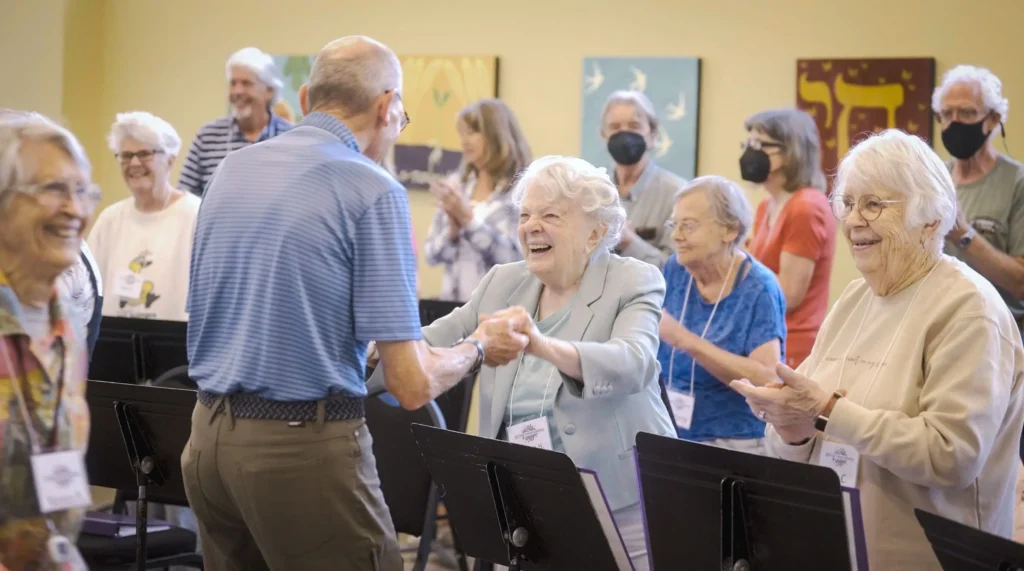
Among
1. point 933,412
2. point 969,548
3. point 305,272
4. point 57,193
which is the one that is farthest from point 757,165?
point 57,193

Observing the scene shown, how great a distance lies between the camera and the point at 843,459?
8.22 feet

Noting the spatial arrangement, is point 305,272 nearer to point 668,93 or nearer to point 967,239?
point 967,239

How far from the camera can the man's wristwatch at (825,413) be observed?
7.93ft

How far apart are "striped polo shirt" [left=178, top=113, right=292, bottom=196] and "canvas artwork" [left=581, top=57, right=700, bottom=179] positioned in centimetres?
198

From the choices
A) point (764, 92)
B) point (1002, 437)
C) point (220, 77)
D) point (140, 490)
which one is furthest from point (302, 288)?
point (220, 77)

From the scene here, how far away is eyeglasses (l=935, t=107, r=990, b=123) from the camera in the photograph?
4.36 metres

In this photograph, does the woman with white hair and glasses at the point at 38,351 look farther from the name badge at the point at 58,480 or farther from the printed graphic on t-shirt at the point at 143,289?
the printed graphic on t-shirt at the point at 143,289

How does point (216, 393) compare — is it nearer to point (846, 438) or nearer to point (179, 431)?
point (179, 431)

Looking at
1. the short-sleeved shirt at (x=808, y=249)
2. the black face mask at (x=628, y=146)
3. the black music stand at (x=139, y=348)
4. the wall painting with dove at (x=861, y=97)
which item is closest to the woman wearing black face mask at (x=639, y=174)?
the black face mask at (x=628, y=146)

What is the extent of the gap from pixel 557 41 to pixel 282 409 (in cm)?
472

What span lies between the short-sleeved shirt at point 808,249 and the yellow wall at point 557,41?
1.89 m

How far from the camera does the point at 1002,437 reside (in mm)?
2404

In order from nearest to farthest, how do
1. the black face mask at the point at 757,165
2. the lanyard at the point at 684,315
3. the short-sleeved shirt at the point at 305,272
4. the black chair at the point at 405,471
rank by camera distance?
the short-sleeved shirt at the point at 305,272 → the black chair at the point at 405,471 → the lanyard at the point at 684,315 → the black face mask at the point at 757,165

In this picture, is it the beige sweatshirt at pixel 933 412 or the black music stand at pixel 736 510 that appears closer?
the black music stand at pixel 736 510
